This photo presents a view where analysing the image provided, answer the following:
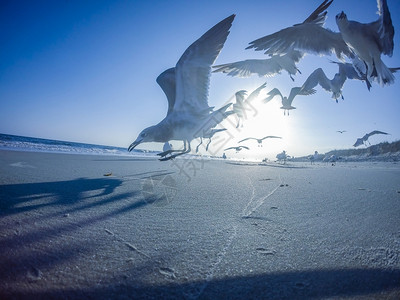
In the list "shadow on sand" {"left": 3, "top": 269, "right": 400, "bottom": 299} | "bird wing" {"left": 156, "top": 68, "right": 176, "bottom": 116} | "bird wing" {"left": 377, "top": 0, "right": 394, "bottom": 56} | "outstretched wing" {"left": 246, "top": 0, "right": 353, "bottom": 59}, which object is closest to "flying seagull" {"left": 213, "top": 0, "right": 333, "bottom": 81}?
"outstretched wing" {"left": 246, "top": 0, "right": 353, "bottom": 59}

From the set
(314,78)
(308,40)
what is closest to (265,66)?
(314,78)

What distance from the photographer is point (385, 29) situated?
3.43 m

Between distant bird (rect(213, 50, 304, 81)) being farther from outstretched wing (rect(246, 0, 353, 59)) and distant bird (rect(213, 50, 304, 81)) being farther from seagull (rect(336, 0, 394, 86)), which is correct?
seagull (rect(336, 0, 394, 86))

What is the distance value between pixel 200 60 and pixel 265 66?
16.6ft

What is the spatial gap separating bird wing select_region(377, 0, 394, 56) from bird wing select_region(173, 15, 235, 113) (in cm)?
244

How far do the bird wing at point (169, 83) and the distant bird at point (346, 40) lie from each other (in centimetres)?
205

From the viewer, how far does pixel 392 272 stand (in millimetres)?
846

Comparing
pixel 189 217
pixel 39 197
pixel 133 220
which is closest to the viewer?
pixel 133 220

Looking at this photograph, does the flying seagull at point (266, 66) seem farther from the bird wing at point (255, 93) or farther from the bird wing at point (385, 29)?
the bird wing at point (385, 29)

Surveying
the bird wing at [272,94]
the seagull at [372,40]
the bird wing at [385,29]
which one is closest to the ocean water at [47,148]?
the bird wing at [272,94]

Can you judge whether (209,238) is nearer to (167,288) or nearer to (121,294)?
(167,288)

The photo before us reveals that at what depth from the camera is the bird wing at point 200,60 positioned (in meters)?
3.96

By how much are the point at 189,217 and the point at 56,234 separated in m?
0.82

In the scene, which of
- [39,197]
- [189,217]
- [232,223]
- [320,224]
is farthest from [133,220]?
[320,224]
